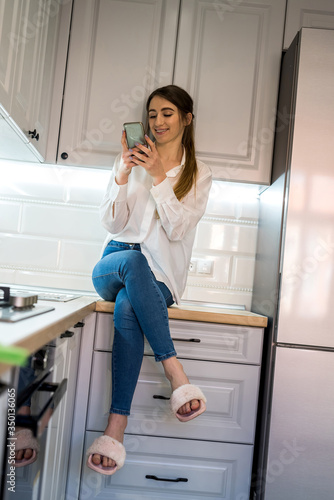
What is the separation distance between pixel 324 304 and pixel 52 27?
147cm

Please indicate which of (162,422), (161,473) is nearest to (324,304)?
(162,422)

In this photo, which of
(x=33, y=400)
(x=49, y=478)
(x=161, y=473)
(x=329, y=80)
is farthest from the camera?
(x=329, y=80)

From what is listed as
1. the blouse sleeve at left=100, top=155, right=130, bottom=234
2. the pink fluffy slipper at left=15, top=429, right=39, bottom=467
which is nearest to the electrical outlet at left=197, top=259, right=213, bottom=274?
the blouse sleeve at left=100, top=155, right=130, bottom=234

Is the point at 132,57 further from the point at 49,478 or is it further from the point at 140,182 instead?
the point at 49,478

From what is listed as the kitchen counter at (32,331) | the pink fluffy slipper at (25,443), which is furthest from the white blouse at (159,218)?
the pink fluffy slipper at (25,443)

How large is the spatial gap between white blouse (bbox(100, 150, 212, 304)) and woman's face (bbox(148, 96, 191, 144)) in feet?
0.43

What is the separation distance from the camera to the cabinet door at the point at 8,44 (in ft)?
4.60

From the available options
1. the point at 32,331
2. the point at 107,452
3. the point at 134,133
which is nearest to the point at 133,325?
the point at 107,452

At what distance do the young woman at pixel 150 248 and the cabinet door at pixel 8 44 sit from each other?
458 mm

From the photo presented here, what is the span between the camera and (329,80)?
186 cm

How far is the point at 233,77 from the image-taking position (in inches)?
82.4

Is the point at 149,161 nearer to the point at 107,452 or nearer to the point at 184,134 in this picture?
the point at 184,134

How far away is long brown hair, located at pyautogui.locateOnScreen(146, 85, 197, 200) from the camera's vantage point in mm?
1893

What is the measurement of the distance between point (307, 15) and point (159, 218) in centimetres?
108
